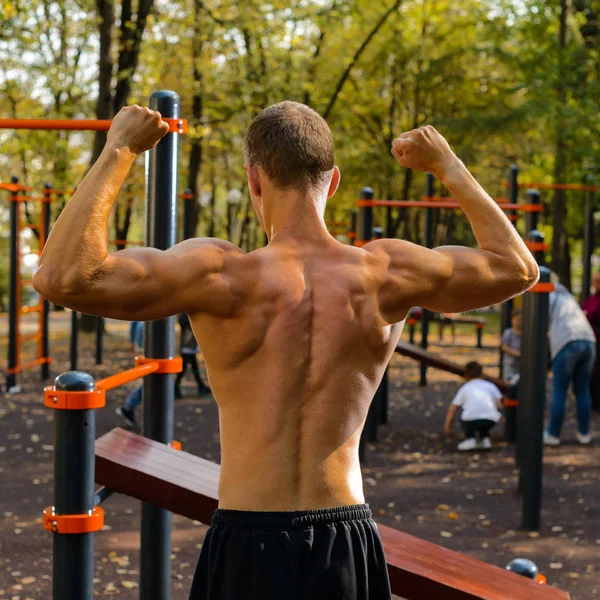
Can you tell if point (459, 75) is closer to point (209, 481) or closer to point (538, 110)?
point (538, 110)

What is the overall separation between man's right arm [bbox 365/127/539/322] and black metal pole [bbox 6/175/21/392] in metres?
11.5

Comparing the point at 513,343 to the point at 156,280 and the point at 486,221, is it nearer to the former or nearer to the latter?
the point at 486,221

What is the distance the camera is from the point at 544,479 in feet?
29.0

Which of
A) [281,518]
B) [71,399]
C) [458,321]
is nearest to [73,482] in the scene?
[71,399]

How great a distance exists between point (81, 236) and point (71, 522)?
1.37 meters

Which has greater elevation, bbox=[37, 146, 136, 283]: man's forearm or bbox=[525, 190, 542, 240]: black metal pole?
bbox=[525, 190, 542, 240]: black metal pole

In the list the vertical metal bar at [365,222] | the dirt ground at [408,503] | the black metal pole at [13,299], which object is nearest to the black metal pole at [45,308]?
the black metal pole at [13,299]

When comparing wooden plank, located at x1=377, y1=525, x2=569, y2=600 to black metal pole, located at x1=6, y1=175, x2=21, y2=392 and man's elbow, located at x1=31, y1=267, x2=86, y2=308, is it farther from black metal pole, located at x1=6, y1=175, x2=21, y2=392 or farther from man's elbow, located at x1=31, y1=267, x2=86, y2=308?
black metal pole, located at x1=6, y1=175, x2=21, y2=392

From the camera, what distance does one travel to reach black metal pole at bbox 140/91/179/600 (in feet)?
13.5

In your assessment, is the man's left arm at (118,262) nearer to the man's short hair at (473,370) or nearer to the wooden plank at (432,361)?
the man's short hair at (473,370)

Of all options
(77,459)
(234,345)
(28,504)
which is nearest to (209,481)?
(77,459)

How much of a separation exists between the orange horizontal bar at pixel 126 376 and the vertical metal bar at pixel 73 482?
12 centimetres

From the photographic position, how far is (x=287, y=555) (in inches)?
92.1

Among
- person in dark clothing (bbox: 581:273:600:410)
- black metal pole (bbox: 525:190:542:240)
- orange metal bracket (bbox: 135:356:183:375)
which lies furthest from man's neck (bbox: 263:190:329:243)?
person in dark clothing (bbox: 581:273:600:410)
